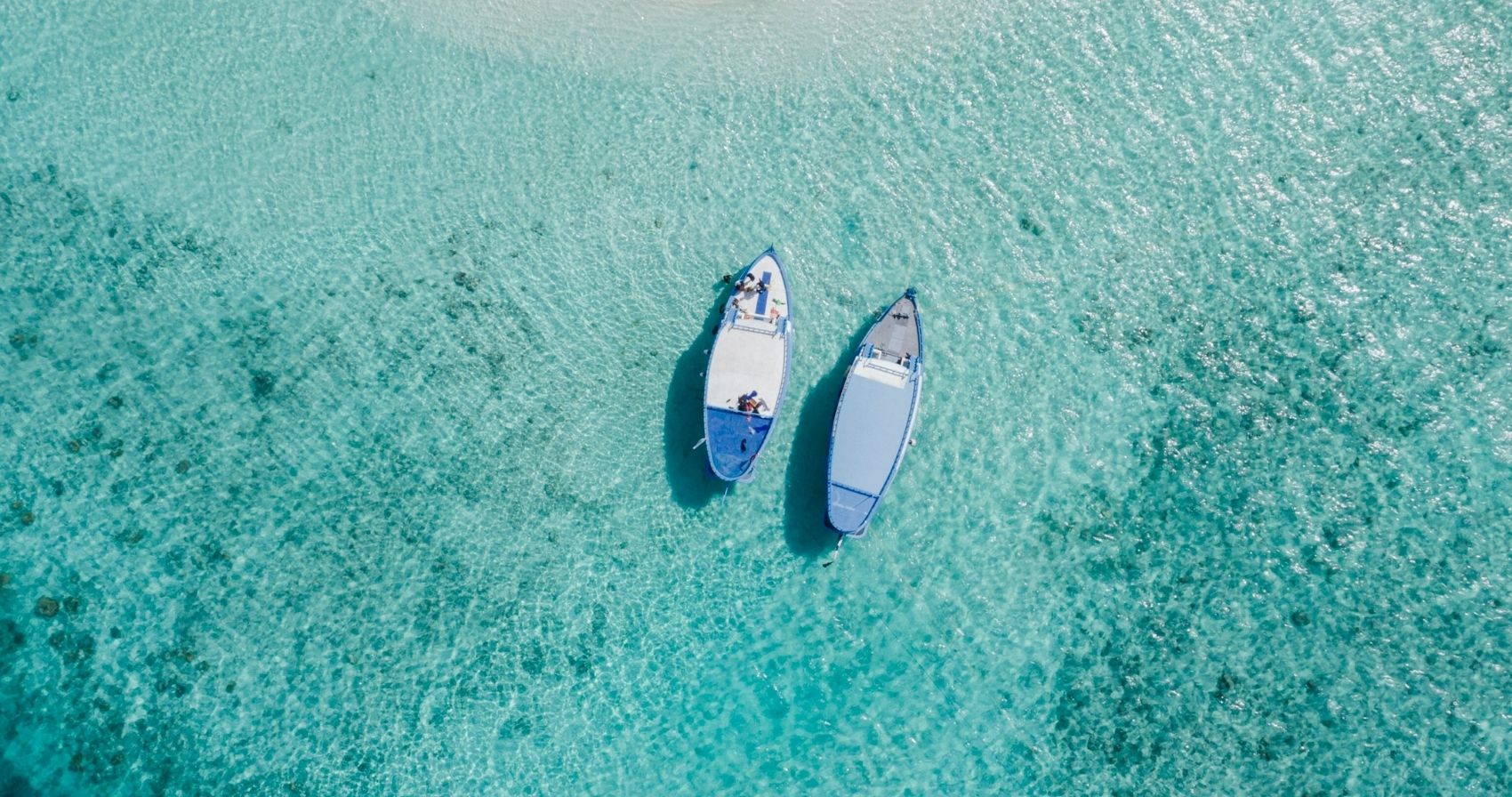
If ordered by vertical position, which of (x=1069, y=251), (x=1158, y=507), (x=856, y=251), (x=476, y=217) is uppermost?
(x=1069, y=251)

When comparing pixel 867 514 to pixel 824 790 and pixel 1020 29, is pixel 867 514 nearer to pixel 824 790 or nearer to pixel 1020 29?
pixel 824 790

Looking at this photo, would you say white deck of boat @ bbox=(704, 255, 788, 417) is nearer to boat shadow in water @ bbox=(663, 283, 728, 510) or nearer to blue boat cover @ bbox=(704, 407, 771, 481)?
blue boat cover @ bbox=(704, 407, 771, 481)

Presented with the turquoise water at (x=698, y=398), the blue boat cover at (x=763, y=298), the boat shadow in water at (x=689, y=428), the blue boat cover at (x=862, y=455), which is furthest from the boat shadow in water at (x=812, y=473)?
the blue boat cover at (x=763, y=298)

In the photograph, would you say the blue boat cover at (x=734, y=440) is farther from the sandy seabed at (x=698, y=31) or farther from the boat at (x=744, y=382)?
the sandy seabed at (x=698, y=31)

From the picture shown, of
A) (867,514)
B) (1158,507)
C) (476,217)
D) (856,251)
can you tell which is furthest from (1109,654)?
(476,217)

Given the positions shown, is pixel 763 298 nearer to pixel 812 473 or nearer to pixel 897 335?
pixel 897 335

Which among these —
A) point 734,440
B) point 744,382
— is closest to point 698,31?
point 744,382

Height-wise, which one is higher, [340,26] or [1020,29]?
[1020,29]
